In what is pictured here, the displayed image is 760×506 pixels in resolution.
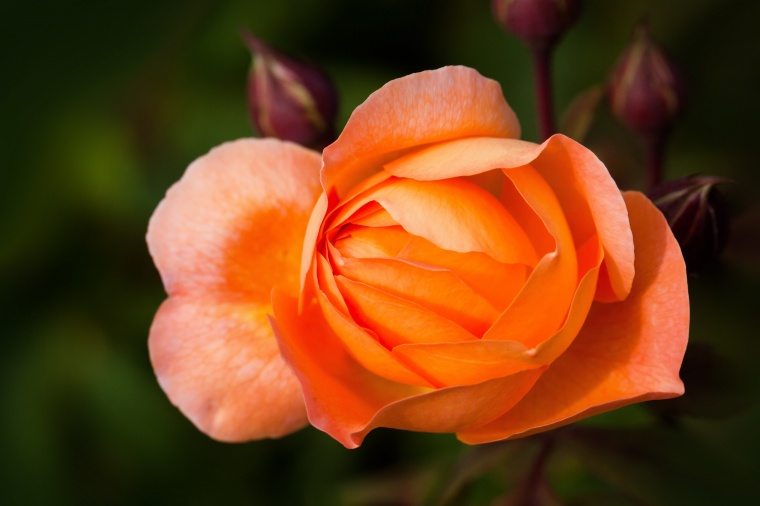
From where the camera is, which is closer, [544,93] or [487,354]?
[487,354]

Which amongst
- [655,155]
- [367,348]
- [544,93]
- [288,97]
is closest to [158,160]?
[288,97]

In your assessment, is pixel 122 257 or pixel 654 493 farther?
pixel 122 257

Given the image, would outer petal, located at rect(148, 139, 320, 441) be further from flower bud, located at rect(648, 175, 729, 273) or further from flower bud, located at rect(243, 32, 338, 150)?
flower bud, located at rect(648, 175, 729, 273)

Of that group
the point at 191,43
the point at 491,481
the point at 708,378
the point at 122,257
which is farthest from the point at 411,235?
the point at 191,43

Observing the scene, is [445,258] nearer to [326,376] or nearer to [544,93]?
[326,376]

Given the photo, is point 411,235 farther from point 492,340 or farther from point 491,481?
point 491,481

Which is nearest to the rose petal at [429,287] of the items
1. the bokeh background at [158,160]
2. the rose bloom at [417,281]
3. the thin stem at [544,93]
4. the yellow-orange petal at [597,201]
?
the rose bloom at [417,281]
